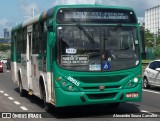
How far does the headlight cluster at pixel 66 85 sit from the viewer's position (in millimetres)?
10539

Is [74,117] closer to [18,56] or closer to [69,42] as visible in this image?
[69,42]

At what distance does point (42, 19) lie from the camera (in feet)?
40.5

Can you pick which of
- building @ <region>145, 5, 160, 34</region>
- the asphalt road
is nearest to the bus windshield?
the asphalt road

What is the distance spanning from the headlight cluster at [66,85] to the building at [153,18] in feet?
335

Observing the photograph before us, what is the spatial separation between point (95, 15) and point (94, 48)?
893 millimetres

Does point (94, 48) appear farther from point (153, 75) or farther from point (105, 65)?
point (153, 75)

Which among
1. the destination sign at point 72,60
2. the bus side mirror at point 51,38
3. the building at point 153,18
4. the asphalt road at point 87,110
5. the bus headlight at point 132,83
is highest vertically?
the building at point 153,18

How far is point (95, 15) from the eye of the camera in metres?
10.9

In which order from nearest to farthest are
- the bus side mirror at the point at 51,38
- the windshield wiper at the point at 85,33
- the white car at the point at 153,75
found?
the bus side mirror at the point at 51,38
the windshield wiper at the point at 85,33
the white car at the point at 153,75

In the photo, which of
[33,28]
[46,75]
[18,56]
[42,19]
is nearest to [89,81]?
[46,75]

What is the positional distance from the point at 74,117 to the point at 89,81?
1134mm

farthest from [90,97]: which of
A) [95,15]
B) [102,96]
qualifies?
[95,15]

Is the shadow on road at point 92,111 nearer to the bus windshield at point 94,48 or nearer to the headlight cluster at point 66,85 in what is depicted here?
the headlight cluster at point 66,85

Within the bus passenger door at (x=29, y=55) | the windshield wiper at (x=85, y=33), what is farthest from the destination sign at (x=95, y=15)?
the bus passenger door at (x=29, y=55)
